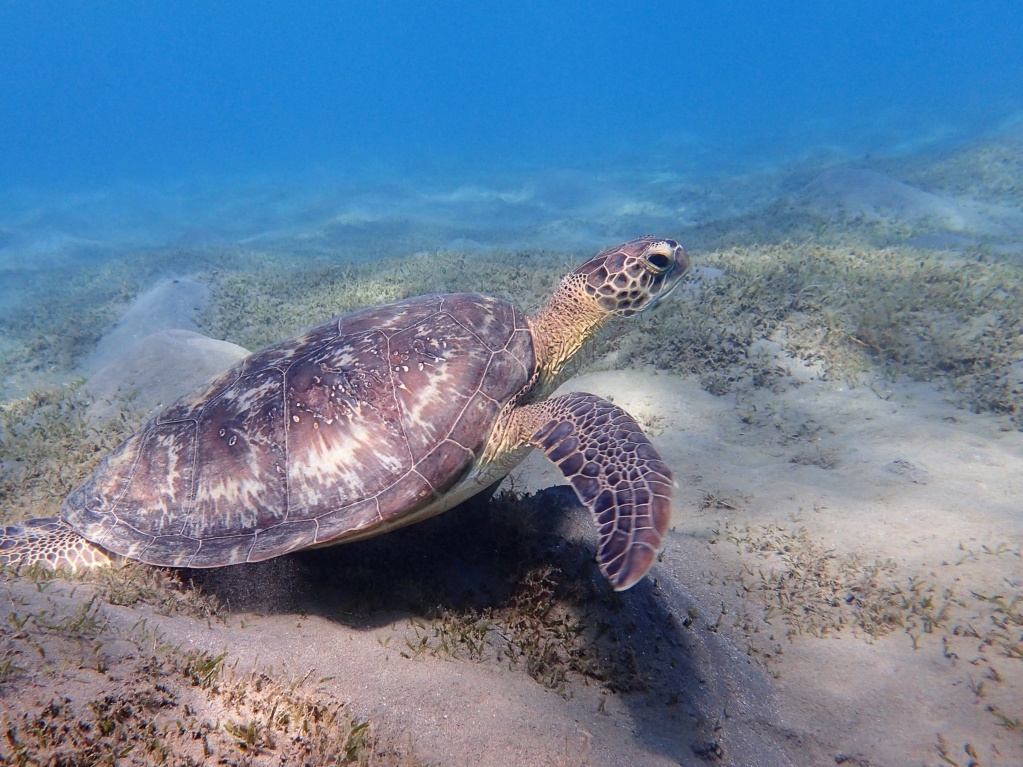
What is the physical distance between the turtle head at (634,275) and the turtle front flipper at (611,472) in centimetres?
116

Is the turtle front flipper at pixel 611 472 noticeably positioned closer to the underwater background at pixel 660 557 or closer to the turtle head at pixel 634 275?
the underwater background at pixel 660 557

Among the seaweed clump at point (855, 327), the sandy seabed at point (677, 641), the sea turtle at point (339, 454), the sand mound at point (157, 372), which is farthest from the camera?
the sand mound at point (157, 372)

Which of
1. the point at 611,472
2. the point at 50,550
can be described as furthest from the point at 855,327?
the point at 50,550

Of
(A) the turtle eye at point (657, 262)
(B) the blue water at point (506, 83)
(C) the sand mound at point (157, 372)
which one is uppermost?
(B) the blue water at point (506, 83)

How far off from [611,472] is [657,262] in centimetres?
223

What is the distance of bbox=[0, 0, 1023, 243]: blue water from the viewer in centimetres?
3688

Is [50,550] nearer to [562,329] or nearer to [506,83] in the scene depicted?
[562,329]

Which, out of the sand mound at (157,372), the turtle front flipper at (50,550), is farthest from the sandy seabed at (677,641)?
the sand mound at (157,372)

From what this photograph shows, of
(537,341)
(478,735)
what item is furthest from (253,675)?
(537,341)

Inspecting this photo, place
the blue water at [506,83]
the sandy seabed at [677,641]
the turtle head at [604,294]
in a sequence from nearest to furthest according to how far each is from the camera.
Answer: the sandy seabed at [677,641], the turtle head at [604,294], the blue water at [506,83]

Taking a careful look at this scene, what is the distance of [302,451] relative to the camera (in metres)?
3.05

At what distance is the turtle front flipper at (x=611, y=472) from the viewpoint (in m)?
2.35

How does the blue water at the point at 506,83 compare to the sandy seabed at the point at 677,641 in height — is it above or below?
above

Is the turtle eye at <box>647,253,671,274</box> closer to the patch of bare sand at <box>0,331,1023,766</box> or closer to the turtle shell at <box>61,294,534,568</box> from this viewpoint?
the turtle shell at <box>61,294,534,568</box>
